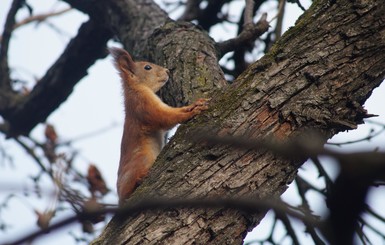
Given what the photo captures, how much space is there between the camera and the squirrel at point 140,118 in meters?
3.53

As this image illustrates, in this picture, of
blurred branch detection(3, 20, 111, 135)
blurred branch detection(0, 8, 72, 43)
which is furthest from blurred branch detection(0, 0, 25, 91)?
blurred branch detection(0, 8, 72, 43)

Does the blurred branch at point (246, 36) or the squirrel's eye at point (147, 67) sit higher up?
the squirrel's eye at point (147, 67)

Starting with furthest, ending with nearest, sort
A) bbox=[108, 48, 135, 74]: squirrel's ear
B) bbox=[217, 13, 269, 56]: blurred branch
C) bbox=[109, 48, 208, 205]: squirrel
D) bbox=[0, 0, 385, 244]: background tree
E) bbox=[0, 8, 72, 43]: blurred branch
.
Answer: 1. bbox=[0, 8, 72, 43]: blurred branch
2. bbox=[108, 48, 135, 74]: squirrel's ear
3. bbox=[217, 13, 269, 56]: blurred branch
4. bbox=[109, 48, 208, 205]: squirrel
5. bbox=[0, 0, 385, 244]: background tree

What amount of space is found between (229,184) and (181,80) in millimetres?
1414

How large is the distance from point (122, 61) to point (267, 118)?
2.32 m

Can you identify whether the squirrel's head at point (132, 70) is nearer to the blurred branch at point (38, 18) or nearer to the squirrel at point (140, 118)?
the squirrel at point (140, 118)

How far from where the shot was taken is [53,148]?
5250mm

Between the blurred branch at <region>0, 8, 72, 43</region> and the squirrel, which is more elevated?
the blurred branch at <region>0, 8, 72, 43</region>

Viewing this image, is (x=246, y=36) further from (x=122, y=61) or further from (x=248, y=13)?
(x=122, y=61)

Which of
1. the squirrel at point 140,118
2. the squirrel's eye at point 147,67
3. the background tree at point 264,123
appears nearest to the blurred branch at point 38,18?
the squirrel at point 140,118

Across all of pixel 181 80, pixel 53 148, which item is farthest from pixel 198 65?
pixel 53 148

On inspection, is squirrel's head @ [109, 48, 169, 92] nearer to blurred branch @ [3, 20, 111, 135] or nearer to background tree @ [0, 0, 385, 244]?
blurred branch @ [3, 20, 111, 135]

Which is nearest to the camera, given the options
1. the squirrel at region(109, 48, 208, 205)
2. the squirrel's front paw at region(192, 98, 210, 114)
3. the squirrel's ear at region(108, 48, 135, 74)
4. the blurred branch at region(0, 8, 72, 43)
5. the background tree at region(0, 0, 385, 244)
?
the background tree at region(0, 0, 385, 244)

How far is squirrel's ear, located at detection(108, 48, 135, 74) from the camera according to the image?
4.33 metres
